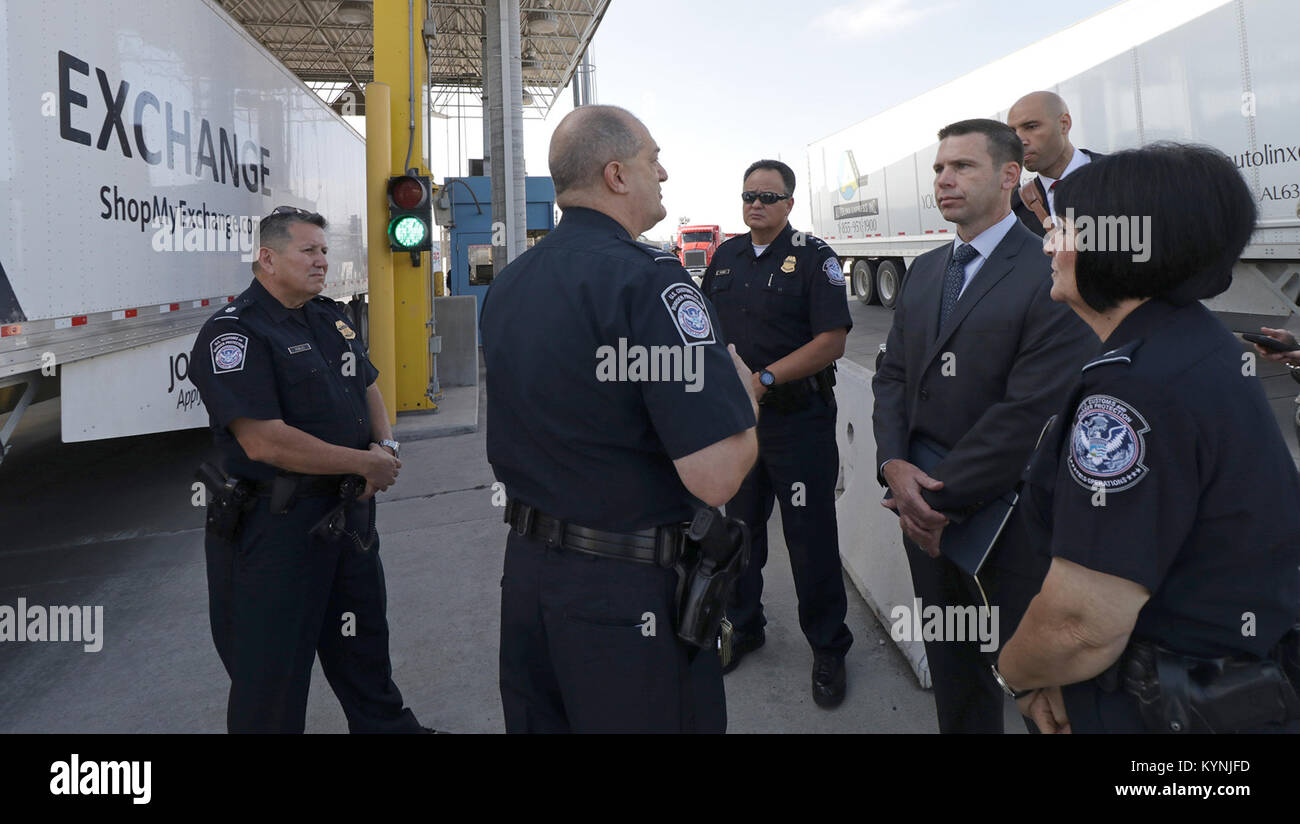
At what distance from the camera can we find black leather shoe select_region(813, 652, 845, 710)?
3172 millimetres

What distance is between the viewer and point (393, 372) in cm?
801

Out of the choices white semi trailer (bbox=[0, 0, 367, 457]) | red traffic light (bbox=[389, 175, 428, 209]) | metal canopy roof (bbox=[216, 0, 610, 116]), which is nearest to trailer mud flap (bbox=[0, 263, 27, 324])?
white semi trailer (bbox=[0, 0, 367, 457])

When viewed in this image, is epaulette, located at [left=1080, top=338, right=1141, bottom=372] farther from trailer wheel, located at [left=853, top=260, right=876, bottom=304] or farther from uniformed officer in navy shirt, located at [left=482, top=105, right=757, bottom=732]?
trailer wheel, located at [left=853, top=260, right=876, bottom=304]

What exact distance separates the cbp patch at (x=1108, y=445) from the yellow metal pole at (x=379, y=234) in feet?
23.4

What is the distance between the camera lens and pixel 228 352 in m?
2.47

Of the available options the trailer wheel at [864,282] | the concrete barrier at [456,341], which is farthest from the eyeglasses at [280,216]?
the trailer wheel at [864,282]

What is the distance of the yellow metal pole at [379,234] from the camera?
293 inches

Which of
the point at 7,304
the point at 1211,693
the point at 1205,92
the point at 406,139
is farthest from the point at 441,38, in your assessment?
the point at 1211,693

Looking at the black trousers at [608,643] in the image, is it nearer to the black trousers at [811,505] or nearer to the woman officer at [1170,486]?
the woman officer at [1170,486]

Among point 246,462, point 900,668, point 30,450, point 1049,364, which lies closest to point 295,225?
point 246,462

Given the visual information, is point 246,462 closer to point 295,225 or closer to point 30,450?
point 295,225

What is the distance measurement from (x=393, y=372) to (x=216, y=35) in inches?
130

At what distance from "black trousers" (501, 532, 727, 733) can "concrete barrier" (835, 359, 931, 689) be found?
1.85 m

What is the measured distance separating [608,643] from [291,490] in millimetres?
1321
